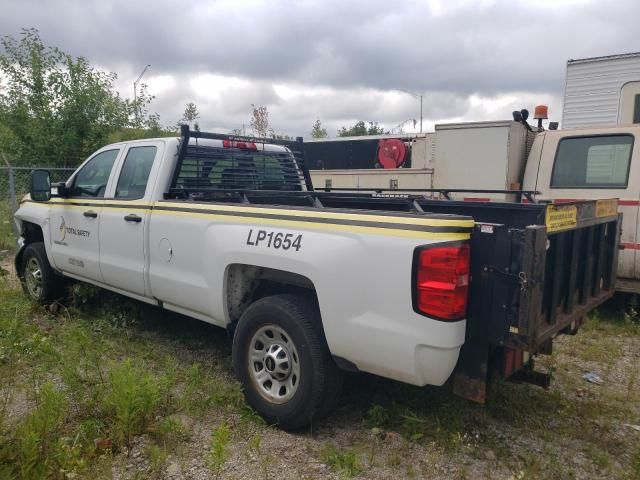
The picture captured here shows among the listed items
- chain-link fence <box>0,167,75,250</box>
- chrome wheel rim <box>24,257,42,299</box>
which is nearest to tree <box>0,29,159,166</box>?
chain-link fence <box>0,167,75,250</box>

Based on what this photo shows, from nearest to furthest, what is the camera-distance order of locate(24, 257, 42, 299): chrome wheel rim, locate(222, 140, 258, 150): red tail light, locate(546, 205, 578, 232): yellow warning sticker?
locate(546, 205, 578, 232): yellow warning sticker, locate(222, 140, 258, 150): red tail light, locate(24, 257, 42, 299): chrome wheel rim

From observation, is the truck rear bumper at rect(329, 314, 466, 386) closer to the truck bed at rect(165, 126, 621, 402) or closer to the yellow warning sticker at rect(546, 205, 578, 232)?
the truck bed at rect(165, 126, 621, 402)

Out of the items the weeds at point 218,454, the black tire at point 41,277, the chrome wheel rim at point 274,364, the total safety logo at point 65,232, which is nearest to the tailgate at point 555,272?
the chrome wheel rim at point 274,364

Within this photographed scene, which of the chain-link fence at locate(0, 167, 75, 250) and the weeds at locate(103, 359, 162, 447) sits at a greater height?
the chain-link fence at locate(0, 167, 75, 250)

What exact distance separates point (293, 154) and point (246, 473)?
11.3 ft

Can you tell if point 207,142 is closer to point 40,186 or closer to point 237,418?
point 40,186

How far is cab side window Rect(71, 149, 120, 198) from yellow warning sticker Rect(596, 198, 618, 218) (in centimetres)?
413

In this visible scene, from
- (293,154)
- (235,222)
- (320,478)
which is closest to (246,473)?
(320,478)

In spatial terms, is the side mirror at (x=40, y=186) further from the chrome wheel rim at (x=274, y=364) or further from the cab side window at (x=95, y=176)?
the chrome wheel rim at (x=274, y=364)

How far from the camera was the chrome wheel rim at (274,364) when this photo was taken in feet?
10.9

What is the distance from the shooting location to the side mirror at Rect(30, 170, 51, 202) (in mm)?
5297

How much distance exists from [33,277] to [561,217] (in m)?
5.70

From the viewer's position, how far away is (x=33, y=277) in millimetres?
6145

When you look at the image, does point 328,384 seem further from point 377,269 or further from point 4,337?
point 4,337
